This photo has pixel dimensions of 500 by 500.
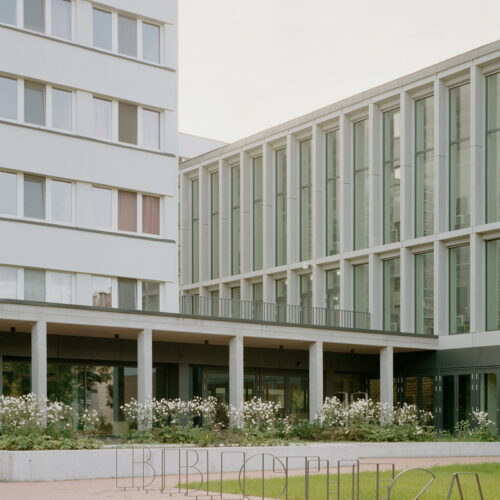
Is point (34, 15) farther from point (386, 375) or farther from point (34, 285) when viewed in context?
point (386, 375)

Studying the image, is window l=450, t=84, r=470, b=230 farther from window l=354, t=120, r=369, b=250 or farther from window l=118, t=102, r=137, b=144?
window l=118, t=102, r=137, b=144

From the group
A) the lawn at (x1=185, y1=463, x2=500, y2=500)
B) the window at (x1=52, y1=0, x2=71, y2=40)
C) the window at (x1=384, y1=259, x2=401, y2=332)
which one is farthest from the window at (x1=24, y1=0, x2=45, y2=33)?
the lawn at (x1=185, y1=463, x2=500, y2=500)

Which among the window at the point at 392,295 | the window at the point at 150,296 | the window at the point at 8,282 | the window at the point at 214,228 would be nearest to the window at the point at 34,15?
the window at the point at 8,282

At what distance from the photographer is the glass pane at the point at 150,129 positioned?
38812 millimetres

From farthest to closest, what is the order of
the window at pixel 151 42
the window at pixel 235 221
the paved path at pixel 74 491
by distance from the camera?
1. the window at pixel 235 221
2. the window at pixel 151 42
3. the paved path at pixel 74 491

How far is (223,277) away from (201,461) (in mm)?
31843

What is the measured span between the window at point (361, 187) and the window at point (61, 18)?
16.7m

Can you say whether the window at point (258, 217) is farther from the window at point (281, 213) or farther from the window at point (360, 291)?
the window at point (360, 291)

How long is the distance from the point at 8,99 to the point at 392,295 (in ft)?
65.5

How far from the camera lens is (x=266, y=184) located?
53.2m

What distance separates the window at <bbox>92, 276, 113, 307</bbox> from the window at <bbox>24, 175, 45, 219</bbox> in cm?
313

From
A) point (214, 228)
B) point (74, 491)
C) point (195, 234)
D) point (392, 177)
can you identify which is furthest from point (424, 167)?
point (74, 491)

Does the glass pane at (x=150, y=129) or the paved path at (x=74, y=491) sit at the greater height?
the glass pane at (x=150, y=129)

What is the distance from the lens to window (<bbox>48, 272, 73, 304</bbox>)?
35.4 m
